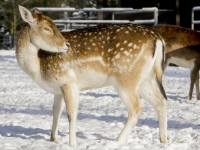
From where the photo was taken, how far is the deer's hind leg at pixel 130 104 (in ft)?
12.9

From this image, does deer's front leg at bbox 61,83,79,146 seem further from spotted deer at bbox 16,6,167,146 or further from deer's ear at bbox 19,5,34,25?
deer's ear at bbox 19,5,34,25

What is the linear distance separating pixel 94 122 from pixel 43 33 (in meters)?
1.85

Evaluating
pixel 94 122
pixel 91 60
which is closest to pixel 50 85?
pixel 91 60

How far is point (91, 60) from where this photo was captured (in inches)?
157

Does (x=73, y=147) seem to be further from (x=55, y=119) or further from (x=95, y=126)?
(x=95, y=126)

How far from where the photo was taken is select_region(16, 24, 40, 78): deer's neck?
4121mm

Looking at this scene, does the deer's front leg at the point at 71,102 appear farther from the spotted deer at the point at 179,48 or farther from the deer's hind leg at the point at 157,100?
the spotted deer at the point at 179,48

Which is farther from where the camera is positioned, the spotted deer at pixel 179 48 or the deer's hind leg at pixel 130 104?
the spotted deer at pixel 179 48

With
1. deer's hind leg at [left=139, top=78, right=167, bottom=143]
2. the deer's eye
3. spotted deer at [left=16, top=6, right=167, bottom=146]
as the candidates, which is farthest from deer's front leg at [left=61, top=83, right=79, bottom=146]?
deer's hind leg at [left=139, top=78, right=167, bottom=143]

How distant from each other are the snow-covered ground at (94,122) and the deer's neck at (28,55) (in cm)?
84

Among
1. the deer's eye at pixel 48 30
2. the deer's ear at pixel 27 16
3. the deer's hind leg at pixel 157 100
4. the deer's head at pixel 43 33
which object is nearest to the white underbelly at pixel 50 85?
the deer's head at pixel 43 33

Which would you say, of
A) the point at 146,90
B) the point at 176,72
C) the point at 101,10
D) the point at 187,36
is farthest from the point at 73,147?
the point at 101,10

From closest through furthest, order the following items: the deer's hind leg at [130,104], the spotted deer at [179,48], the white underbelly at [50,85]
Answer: the deer's hind leg at [130,104]
the white underbelly at [50,85]
the spotted deer at [179,48]

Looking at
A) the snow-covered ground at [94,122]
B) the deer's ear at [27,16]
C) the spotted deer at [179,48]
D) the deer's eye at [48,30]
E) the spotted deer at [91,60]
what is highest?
the deer's ear at [27,16]
